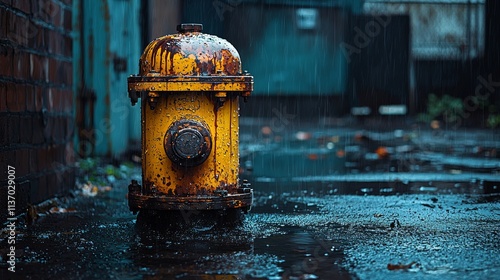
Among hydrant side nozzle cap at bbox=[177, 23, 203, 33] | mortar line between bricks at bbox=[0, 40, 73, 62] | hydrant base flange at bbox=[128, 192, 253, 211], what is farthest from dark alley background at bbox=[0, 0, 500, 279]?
hydrant side nozzle cap at bbox=[177, 23, 203, 33]

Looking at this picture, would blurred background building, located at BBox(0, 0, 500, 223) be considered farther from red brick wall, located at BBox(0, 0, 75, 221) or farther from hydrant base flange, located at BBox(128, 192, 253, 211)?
hydrant base flange, located at BBox(128, 192, 253, 211)

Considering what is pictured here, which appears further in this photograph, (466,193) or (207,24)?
(207,24)

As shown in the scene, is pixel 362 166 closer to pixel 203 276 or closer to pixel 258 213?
pixel 258 213

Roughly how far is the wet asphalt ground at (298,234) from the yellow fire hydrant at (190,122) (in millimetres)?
159

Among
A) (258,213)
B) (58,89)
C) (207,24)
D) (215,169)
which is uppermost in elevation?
(207,24)

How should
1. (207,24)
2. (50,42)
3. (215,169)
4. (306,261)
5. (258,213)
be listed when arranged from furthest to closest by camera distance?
(207,24), (50,42), (258,213), (215,169), (306,261)

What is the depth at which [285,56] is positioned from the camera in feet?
61.5

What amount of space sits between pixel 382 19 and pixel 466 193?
1274 cm

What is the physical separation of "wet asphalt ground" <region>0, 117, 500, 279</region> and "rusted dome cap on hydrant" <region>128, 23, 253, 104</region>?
2.38ft

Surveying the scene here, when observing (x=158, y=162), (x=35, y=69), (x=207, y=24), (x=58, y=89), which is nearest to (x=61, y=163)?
(x=58, y=89)

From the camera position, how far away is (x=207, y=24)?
18.0m

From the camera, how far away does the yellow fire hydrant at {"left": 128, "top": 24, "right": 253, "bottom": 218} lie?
4.39 metres

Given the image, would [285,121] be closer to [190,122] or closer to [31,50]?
[31,50]

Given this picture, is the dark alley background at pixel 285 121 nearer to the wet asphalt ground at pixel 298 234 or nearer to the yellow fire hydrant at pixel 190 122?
the wet asphalt ground at pixel 298 234
